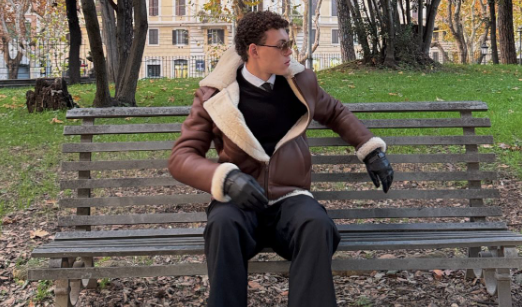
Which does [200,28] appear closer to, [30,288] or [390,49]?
[390,49]

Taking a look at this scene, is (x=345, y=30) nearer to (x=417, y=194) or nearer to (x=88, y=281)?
(x=417, y=194)

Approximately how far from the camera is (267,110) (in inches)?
129

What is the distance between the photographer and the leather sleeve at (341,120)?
3.45 meters

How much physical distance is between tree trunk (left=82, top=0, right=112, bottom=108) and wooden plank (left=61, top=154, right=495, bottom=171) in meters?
5.90

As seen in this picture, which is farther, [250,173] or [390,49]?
[390,49]

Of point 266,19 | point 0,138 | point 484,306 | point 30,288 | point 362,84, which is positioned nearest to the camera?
point 266,19

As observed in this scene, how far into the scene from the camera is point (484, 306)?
3.72m

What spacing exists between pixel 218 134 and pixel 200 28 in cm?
4986

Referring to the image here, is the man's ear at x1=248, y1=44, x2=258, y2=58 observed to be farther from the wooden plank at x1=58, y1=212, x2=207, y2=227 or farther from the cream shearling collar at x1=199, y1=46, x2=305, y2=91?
the wooden plank at x1=58, y1=212, x2=207, y2=227

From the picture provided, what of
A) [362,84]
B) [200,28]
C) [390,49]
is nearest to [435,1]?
[390,49]

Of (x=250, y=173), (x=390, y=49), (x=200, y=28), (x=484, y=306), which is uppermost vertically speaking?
(x=200, y=28)

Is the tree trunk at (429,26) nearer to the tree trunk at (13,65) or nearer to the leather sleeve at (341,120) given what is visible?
the leather sleeve at (341,120)

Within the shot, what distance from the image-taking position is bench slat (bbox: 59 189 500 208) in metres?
3.71

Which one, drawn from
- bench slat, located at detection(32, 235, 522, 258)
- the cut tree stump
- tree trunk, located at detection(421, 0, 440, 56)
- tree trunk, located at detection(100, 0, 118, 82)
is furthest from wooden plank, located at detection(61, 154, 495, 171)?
tree trunk, located at detection(421, 0, 440, 56)
